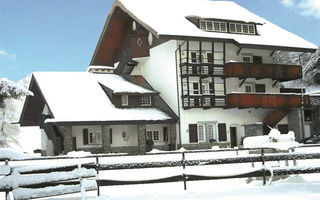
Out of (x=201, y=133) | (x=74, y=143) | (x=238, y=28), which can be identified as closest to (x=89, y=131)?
(x=74, y=143)

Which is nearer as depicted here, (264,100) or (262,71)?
(264,100)

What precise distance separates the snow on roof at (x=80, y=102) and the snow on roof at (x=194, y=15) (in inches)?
277

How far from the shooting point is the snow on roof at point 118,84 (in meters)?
39.8

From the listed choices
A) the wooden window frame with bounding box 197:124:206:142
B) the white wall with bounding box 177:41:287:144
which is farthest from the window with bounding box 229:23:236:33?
→ the wooden window frame with bounding box 197:124:206:142

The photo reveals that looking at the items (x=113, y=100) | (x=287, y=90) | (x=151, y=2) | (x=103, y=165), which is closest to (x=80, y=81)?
(x=113, y=100)

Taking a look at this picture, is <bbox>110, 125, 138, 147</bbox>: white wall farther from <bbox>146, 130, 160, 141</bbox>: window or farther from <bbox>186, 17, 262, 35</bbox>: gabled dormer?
<bbox>186, 17, 262, 35</bbox>: gabled dormer

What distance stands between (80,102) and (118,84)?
4.47 metres

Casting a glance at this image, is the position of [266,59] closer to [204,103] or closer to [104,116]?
[204,103]

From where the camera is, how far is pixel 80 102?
38656 millimetres

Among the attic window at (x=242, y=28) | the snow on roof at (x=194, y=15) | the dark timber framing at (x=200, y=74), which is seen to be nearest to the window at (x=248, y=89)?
the dark timber framing at (x=200, y=74)

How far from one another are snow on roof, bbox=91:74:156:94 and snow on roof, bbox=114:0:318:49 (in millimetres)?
5507

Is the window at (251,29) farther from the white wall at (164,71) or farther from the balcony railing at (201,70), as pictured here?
the white wall at (164,71)

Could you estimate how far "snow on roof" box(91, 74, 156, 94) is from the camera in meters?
39.8

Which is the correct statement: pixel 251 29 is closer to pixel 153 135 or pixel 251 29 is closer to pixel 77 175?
pixel 153 135
